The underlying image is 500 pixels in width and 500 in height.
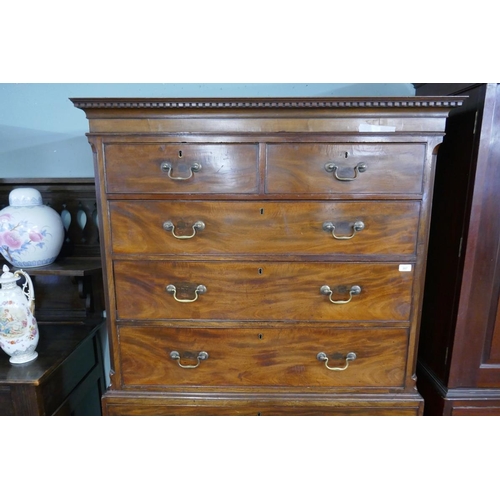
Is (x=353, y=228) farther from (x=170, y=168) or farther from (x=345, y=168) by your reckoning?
(x=170, y=168)

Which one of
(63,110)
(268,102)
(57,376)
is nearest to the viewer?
(268,102)

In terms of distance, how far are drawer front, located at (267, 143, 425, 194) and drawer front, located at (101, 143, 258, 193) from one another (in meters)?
0.09

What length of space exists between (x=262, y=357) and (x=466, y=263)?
2.55 ft

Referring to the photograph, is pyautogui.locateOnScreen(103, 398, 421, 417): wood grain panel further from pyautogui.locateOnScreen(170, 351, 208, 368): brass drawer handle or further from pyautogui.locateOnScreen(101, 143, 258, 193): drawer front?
pyautogui.locateOnScreen(101, 143, 258, 193): drawer front

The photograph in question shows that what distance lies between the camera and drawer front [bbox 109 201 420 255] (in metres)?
1.08

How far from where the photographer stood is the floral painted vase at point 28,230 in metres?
1.29

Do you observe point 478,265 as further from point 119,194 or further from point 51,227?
point 51,227

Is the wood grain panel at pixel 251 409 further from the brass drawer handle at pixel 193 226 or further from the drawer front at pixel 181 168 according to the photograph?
the drawer front at pixel 181 168

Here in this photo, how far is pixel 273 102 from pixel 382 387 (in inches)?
40.7

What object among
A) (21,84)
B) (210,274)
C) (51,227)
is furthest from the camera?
(21,84)

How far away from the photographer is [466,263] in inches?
45.1

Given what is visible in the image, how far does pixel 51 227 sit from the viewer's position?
1.34 meters

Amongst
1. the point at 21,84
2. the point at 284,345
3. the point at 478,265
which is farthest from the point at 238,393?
the point at 21,84

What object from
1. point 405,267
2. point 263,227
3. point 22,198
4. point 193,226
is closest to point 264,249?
point 263,227
